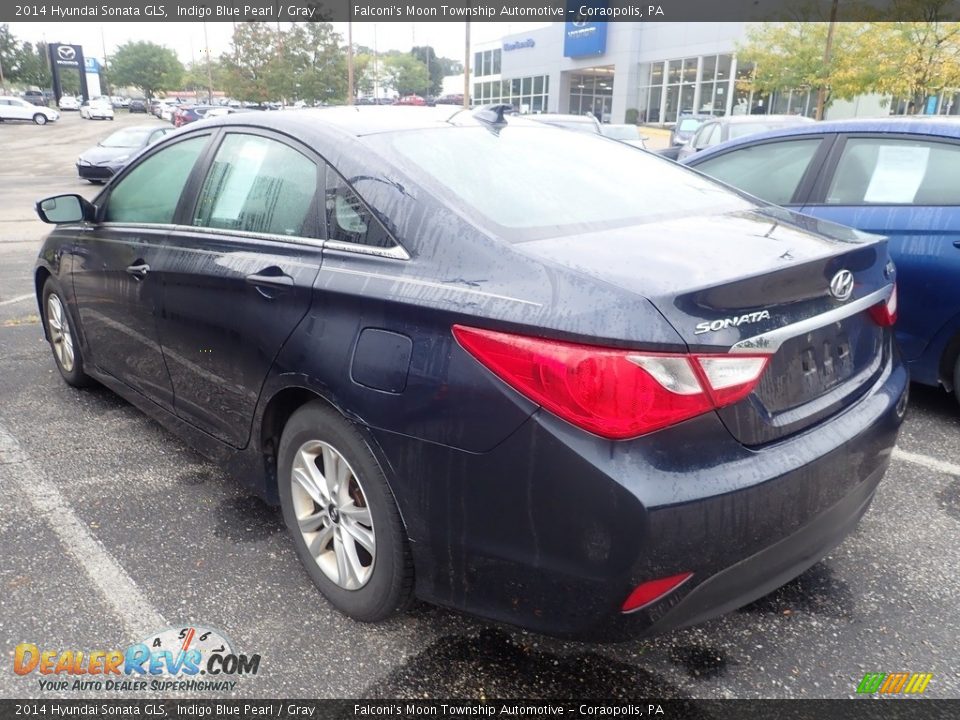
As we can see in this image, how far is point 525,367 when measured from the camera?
176 cm

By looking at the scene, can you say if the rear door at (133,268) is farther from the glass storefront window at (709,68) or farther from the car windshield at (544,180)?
the glass storefront window at (709,68)

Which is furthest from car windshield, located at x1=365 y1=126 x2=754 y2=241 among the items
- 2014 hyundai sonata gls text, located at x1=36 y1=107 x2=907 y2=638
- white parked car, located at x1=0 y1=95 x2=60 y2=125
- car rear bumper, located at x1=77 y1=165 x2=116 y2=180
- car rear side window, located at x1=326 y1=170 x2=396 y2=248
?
white parked car, located at x1=0 y1=95 x2=60 y2=125

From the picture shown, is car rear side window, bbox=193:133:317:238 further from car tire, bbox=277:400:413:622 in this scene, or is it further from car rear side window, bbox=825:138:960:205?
car rear side window, bbox=825:138:960:205

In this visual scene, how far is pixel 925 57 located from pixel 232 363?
68.8 ft

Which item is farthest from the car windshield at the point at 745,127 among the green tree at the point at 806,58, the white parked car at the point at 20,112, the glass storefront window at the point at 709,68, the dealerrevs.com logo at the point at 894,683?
the white parked car at the point at 20,112

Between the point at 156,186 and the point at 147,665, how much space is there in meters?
2.08

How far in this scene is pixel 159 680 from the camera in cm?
220

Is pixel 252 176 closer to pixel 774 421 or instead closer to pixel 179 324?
pixel 179 324

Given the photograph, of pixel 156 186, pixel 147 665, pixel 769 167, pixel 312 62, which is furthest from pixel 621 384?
pixel 312 62

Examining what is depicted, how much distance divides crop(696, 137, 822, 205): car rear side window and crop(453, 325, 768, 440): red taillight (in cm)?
320

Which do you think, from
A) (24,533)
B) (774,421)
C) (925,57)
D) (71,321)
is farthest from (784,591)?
(925,57)

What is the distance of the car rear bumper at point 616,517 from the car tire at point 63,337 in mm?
2936

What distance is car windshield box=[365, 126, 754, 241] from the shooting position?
7.32 feet

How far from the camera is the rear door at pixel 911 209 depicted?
375 cm
